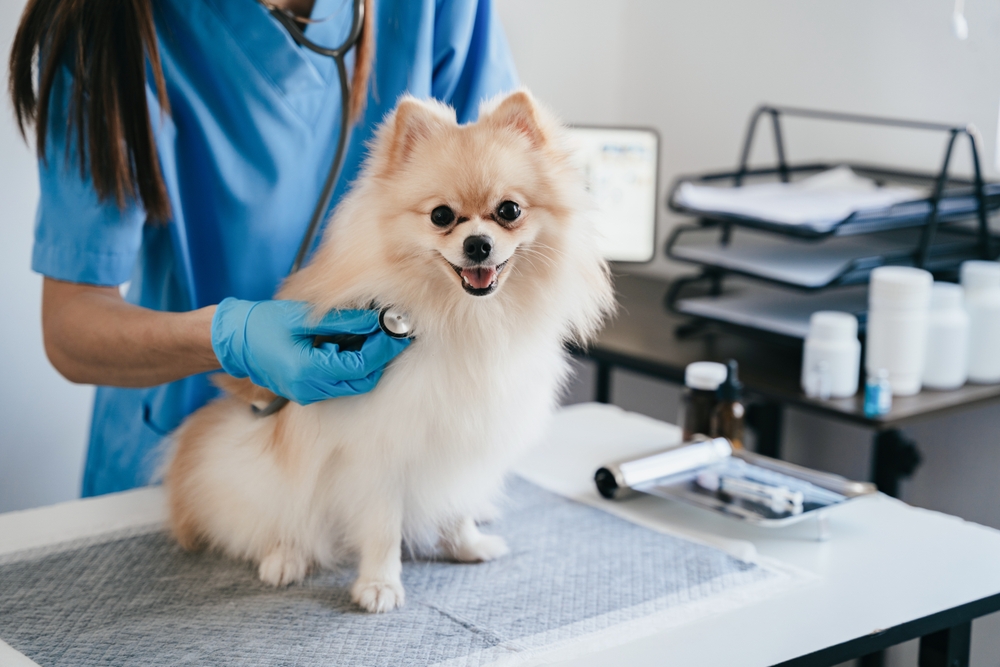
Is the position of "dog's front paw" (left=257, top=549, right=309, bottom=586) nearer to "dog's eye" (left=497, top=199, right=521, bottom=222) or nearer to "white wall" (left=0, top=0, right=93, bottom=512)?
"dog's eye" (left=497, top=199, right=521, bottom=222)

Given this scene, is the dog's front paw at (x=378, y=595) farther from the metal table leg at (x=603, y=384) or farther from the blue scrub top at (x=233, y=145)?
the metal table leg at (x=603, y=384)

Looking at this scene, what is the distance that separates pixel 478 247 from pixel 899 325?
1.12m

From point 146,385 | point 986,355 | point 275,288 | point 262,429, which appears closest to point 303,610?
point 262,429

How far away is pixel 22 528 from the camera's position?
1.17m

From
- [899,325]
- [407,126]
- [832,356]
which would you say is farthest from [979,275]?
[407,126]

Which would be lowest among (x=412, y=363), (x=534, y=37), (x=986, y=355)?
(x=986, y=355)

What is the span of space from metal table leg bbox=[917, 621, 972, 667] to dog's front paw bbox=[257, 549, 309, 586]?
0.72 meters

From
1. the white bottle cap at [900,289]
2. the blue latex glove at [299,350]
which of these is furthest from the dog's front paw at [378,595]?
the white bottle cap at [900,289]

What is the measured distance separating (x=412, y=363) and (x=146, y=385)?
44cm

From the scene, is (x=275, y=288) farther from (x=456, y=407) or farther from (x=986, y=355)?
(x=986, y=355)

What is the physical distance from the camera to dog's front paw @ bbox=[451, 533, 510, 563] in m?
1.11

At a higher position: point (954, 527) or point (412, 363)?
point (412, 363)

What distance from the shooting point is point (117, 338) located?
1141 millimetres

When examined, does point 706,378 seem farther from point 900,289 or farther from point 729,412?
point 900,289
